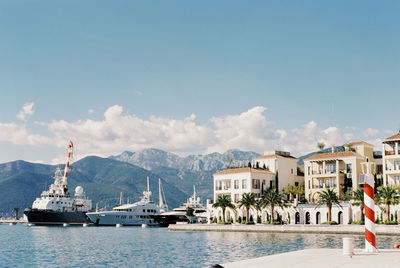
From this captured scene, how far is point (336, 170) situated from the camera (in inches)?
3366

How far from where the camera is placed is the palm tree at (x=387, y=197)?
67.6 meters

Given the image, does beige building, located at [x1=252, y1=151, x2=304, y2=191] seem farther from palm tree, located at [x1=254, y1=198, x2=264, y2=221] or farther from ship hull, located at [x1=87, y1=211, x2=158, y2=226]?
ship hull, located at [x1=87, y1=211, x2=158, y2=226]

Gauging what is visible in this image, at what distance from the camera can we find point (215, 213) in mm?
95562

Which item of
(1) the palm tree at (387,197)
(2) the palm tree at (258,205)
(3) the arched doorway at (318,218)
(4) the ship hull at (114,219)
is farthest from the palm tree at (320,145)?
(4) the ship hull at (114,219)

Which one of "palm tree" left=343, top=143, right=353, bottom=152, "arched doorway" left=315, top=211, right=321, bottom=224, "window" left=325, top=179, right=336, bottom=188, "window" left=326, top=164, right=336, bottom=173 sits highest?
"palm tree" left=343, top=143, right=353, bottom=152

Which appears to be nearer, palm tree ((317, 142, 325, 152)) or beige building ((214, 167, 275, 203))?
beige building ((214, 167, 275, 203))

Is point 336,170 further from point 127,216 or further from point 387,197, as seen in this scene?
point 127,216

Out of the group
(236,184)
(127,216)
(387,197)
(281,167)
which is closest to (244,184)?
(236,184)

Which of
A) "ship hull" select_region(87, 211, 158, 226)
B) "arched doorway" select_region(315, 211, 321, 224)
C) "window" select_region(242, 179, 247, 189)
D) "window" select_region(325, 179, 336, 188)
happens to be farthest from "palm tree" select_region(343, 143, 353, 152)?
"ship hull" select_region(87, 211, 158, 226)

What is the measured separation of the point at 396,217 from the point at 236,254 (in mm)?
41091

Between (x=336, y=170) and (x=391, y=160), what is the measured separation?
9828 mm

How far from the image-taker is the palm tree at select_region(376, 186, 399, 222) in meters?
67.6

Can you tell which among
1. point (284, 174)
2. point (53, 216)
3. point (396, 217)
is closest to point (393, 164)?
point (396, 217)

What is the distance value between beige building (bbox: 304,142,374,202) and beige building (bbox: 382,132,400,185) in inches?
161
